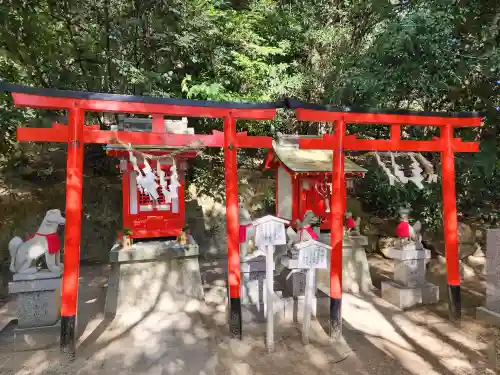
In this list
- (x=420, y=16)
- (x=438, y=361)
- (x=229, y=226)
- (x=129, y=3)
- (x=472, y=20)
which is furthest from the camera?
(x=129, y=3)

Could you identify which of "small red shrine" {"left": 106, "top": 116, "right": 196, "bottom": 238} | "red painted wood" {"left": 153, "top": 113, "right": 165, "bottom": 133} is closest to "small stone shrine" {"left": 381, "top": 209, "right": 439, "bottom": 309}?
"small red shrine" {"left": 106, "top": 116, "right": 196, "bottom": 238}

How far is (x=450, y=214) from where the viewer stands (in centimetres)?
582

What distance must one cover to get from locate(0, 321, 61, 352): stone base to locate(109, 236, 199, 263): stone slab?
1547 mm

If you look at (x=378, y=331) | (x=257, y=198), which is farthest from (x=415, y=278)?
(x=257, y=198)

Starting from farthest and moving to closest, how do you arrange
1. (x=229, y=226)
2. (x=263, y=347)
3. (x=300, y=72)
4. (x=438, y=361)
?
(x=300, y=72) < (x=229, y=226) < (x=263, y=347) < (x=438, y=361)

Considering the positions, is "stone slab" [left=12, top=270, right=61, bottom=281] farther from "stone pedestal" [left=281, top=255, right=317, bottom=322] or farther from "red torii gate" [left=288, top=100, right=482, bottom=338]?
"red torii gate" [left=288, top=100, right=482, bottom=338]

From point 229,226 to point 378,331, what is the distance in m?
2.95

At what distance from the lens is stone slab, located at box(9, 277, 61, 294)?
15.3 feet

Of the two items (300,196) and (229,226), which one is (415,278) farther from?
(229,226)

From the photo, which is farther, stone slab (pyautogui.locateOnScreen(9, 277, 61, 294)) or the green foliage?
the green foliage

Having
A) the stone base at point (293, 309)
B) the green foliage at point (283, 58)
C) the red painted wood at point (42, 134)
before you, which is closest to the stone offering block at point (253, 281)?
the stone base at point (293, 309)

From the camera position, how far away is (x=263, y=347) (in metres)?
4.69

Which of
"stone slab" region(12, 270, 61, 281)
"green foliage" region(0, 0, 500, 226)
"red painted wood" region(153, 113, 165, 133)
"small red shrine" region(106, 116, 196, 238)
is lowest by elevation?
"stone slab" region(12, 270, 61, 281)

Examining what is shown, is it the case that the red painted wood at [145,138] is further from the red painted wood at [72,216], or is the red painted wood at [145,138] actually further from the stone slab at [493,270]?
the stone slab at [493,270]
